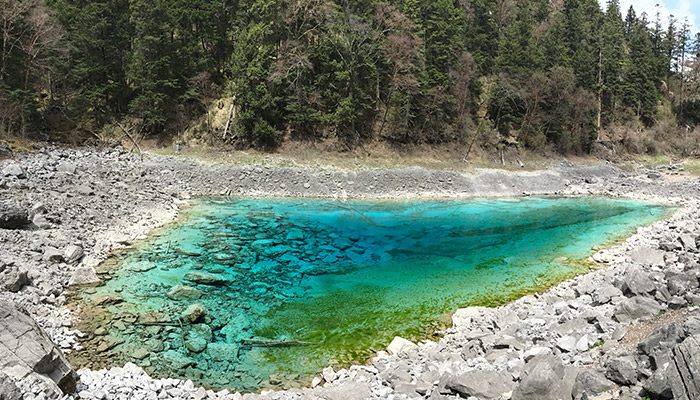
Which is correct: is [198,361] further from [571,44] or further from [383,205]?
[571,44]

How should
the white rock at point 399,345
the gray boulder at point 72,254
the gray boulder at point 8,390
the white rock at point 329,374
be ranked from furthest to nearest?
the gray boulder at point 72,254, the white rock at point 399,345, the white rock at point 329,374, the gray boulder at point 8,390

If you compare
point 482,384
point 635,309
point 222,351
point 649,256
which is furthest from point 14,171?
point 649,256

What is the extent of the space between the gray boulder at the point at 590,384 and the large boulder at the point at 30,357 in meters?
7.15

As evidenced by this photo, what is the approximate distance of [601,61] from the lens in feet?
168

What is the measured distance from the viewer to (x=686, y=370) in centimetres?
418

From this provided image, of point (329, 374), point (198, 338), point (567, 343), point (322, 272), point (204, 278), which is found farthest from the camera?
point (322, 272)

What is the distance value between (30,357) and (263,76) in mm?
27822

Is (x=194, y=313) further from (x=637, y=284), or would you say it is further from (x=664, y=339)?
(x=637, y=284)

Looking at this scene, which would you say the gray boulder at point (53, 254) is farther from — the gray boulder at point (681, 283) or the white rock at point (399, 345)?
the gray boulder at point (681, 283)

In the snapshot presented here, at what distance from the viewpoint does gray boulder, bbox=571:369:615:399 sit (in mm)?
4832

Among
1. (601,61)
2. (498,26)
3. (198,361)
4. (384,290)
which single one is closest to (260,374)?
(198,361)

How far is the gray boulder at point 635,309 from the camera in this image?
7312 millimetres

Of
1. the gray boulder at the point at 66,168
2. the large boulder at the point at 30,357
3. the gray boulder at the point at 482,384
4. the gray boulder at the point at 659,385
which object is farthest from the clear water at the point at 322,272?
the gray boulder at the point at 66,168

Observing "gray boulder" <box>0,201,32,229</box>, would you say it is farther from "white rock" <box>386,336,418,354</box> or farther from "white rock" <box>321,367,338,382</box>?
"white rock" <box>386,336,418,354</box>
